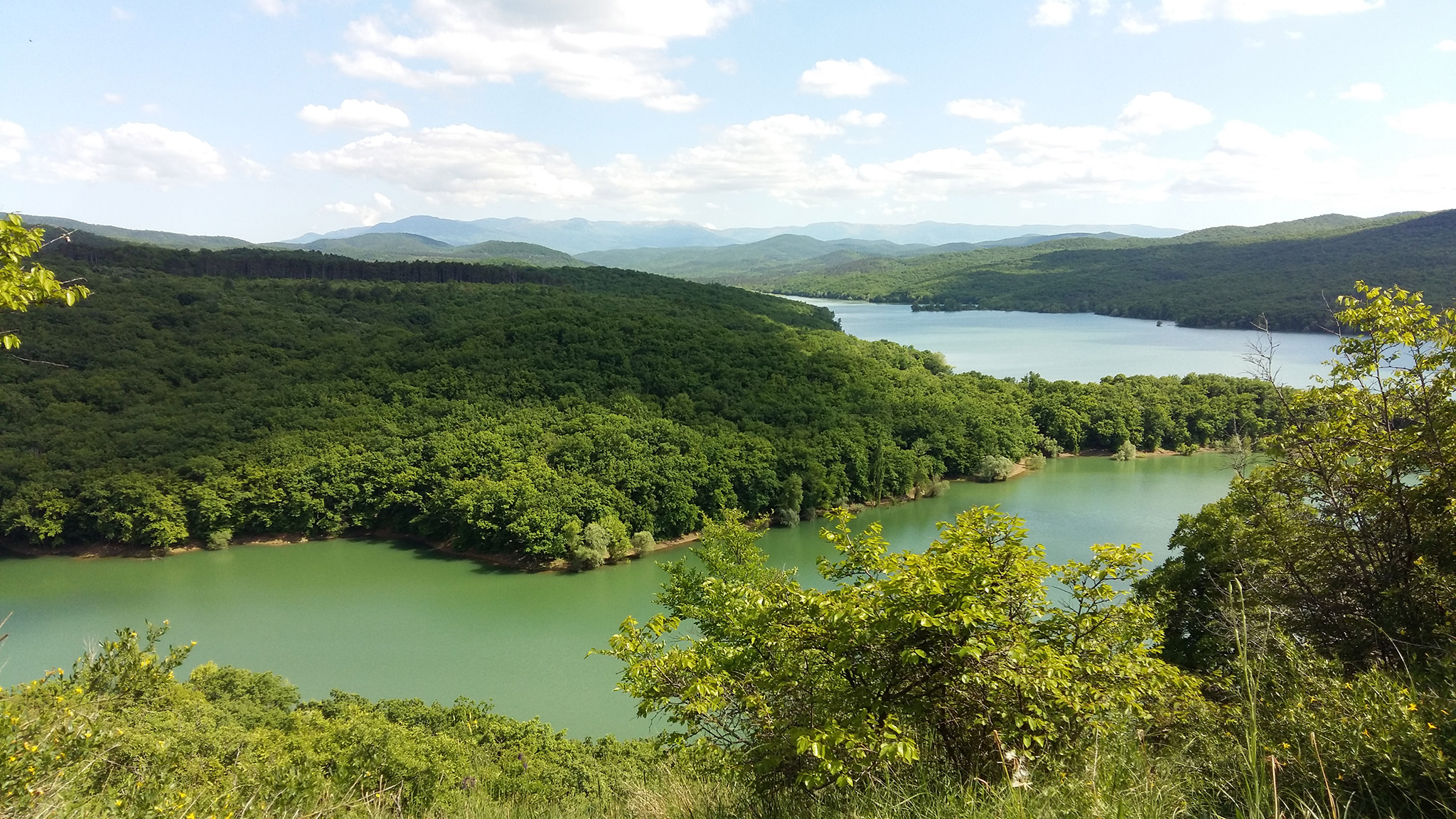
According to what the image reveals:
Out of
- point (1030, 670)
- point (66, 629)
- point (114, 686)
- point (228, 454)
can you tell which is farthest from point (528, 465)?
point (1030, 670)

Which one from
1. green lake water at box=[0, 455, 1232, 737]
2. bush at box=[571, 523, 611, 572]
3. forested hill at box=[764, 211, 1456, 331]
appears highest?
forested hill at box=[764, 211, 1456, 331]

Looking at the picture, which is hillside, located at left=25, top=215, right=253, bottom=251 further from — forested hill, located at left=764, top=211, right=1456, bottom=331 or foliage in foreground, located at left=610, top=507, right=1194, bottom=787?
foliage in foreground, located at left=610, top=507, right=1194, bottom=787

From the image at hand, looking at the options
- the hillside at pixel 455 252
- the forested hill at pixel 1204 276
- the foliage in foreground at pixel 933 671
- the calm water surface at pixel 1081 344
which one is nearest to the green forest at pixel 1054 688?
the foliage in foreground at pixel 933 671

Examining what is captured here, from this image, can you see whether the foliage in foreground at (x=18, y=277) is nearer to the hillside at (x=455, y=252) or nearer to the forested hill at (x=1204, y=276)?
the forested hill at (x=1204, y=276)

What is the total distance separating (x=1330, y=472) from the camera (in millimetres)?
4996

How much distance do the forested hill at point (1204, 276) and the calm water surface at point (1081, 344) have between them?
2445 millimetres

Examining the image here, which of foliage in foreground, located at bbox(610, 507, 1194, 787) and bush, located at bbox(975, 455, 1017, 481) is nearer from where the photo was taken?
foliage in foreground, located at bbox(610, 507, 1194, 787)

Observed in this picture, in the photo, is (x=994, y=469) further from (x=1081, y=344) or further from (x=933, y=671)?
(x=1081, y=344)

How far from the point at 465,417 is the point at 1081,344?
53.6 m

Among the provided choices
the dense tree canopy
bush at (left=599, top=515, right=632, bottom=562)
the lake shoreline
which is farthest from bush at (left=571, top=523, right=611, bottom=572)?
the dense tree canopy

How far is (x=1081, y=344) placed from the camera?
6144 centimetres

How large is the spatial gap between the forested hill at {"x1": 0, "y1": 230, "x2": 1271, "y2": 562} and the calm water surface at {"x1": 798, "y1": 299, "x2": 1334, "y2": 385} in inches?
432

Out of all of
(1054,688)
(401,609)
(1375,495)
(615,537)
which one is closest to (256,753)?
(1054,688)

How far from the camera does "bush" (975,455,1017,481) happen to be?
96.0ft
